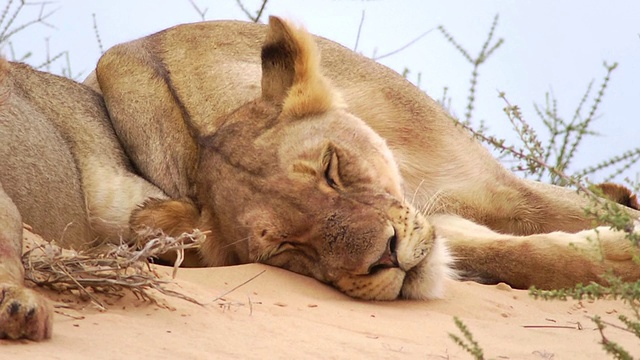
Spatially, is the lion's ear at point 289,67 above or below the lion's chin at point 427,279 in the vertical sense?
above

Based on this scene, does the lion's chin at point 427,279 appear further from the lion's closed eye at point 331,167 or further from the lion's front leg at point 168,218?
the lion's front leg at point 168,218

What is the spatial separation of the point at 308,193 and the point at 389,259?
0.38m

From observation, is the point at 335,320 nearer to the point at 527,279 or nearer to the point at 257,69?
the point at 527,279

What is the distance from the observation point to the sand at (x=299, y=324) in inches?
100.0

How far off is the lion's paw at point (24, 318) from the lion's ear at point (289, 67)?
1.93m

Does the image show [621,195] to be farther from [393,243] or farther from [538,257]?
[393,243]

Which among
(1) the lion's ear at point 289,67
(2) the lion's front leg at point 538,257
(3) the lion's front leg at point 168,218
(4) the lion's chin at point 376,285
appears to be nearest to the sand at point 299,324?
(4) the lion's chin at point 376,285

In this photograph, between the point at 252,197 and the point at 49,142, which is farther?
the point at 49,142

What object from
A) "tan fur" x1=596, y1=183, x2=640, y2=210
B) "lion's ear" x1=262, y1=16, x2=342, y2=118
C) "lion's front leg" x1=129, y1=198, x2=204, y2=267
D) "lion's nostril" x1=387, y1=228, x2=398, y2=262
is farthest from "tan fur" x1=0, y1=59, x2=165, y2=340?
"tan fur" x1=596, y1=183, x2=640, y2=210

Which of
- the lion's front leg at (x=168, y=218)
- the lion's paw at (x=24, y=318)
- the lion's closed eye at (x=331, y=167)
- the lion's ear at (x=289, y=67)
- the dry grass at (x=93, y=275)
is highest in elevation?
the lion's ear at (x=289, y=67)

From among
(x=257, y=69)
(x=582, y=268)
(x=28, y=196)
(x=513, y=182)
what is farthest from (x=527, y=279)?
(x=28, y=196)

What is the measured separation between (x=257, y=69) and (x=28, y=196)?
1.21m

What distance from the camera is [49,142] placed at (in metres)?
4.23

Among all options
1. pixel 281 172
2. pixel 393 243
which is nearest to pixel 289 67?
pixel 281 172
